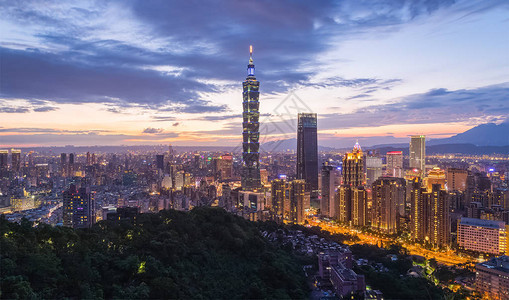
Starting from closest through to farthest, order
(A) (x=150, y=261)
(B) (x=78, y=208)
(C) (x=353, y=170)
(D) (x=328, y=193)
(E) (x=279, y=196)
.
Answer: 1. (A) (x=150, y=261)
2. (B) (x=78, y=208)
3. (E) (x=279, y=196)
4. (D) (x=328, y=193)
5. (C) (x=353, y=170)

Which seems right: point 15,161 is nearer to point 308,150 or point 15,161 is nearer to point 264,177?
point 264,177

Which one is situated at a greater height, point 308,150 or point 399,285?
point 308,150

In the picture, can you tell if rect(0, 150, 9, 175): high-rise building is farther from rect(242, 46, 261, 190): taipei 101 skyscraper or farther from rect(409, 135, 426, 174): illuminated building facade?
rect(409, 135, 426, 174): illuminated building facade

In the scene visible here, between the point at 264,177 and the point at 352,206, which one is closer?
the point at 352,206

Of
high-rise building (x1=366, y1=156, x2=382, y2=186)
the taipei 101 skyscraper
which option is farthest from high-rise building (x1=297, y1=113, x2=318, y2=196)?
high-rise building (x1=366, y1=156, x2=382, y2=186)

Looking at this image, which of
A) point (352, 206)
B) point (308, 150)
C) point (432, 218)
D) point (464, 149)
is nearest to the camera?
point (432, 218)

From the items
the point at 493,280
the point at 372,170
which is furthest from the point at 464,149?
the point at 493,280
